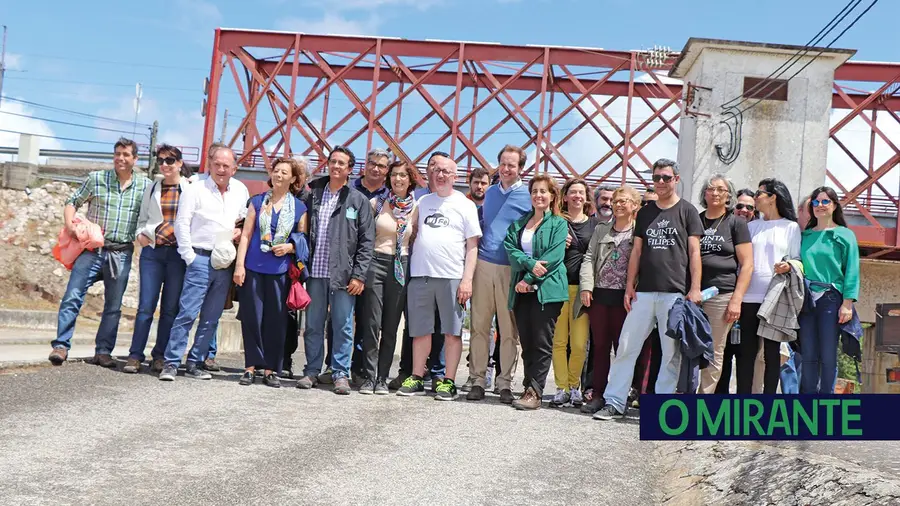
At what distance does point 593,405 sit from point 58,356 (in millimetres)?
3901

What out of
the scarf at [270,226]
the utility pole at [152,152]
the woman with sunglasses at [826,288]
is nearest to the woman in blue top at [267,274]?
the scarf at [270,226]

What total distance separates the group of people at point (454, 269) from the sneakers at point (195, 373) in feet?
0.06

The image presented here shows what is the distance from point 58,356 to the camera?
6.39 meters

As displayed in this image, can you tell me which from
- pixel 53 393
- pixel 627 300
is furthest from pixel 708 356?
pixel 53 393

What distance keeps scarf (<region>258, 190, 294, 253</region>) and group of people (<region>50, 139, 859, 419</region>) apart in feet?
0.04

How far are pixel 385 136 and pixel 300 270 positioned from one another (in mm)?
19175

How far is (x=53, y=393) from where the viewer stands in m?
5.27

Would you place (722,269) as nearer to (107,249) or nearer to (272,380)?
(272,380)

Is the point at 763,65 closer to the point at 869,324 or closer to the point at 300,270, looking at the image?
the point at 869,324

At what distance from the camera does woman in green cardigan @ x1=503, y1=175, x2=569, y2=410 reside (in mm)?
6148

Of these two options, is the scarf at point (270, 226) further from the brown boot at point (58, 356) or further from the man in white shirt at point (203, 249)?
the brown boot at point (58, 356)

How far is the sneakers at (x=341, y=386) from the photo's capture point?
6.09 meters

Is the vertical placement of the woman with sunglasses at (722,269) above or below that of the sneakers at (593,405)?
above

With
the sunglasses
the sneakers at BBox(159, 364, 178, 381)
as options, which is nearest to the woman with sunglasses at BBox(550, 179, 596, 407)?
the sneakers at BBox(159, 364, 178, 381)
